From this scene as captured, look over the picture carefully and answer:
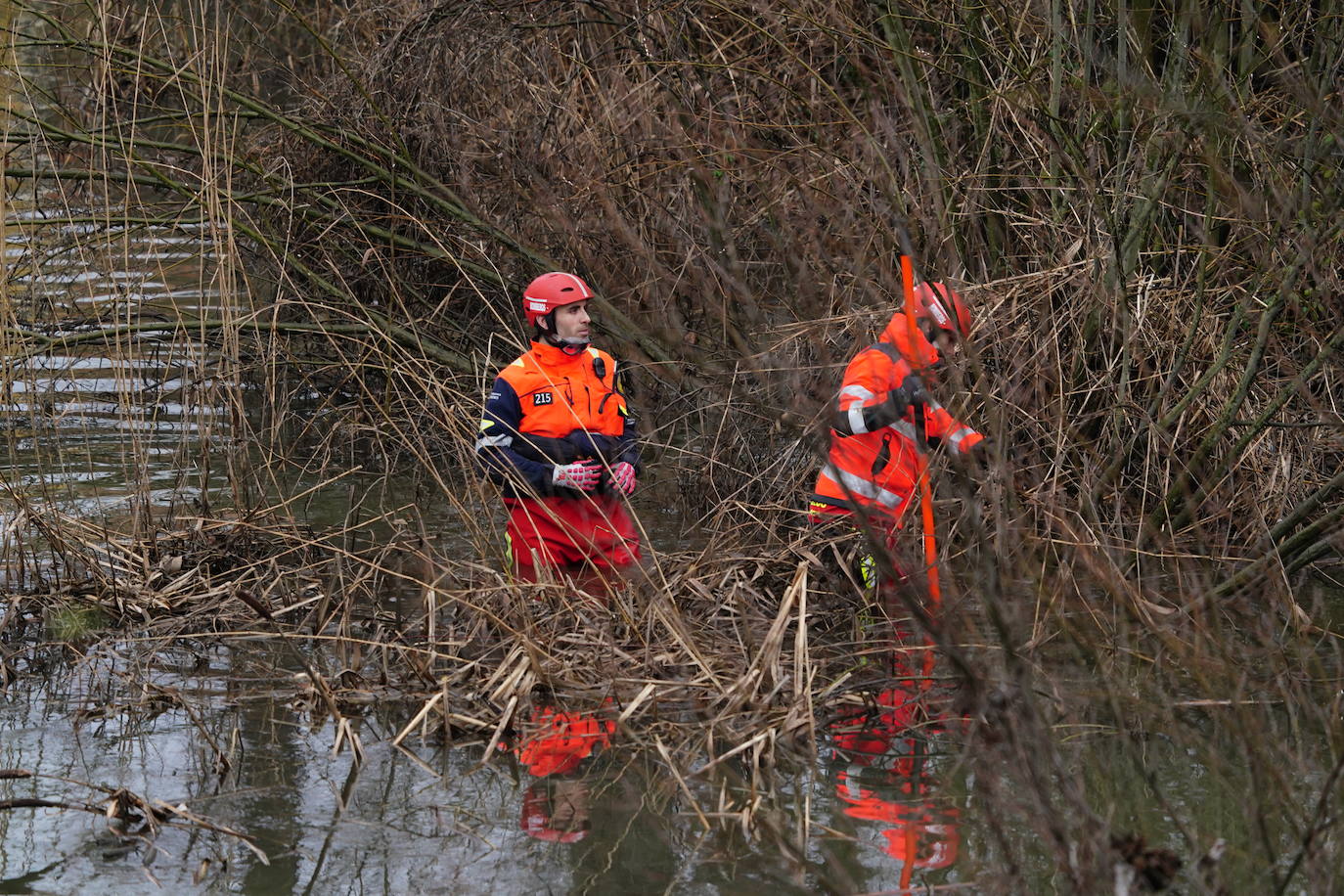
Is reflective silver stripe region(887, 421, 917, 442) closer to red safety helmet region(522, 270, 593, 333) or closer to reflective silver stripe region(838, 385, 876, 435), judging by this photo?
reflective silver stripe region(838, 385, 876, 435)

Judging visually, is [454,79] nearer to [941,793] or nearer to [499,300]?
[499,300]

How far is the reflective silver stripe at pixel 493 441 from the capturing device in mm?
6691

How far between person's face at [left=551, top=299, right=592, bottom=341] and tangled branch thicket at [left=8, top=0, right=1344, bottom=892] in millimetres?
367

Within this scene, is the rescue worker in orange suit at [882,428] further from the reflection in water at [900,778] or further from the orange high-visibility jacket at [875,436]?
the reflection in water at [900,778]

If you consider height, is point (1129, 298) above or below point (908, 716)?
above

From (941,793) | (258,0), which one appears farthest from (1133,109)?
(258,0)

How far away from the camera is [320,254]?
10266mm

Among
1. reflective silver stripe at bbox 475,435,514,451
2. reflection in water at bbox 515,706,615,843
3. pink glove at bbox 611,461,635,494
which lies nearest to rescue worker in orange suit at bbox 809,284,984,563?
pink glove at bbox 611,461,635,494

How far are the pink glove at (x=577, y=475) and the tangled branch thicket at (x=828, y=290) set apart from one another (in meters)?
0.47

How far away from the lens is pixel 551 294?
685 cm

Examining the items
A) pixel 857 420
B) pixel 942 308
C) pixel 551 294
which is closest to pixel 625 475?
pixel 551 294

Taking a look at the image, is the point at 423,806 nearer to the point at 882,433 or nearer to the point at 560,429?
the point at 560,429

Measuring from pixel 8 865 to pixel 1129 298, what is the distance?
5.56 metres

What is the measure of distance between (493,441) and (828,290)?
1.91m
